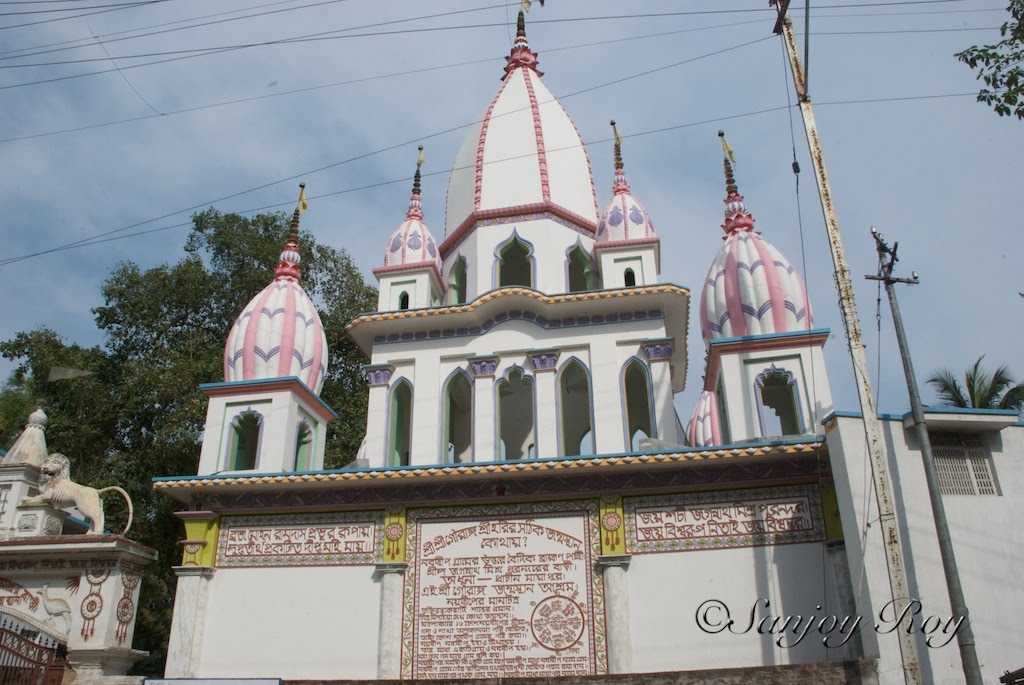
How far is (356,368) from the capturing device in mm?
24391

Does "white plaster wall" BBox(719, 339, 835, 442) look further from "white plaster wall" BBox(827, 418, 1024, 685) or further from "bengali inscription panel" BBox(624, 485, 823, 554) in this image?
"white plaster wall" BBox(827, 418, 1024, 685)

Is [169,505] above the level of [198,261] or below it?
below

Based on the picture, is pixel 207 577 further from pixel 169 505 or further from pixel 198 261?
pixel 198 261

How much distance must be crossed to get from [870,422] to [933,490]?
3.19 ft

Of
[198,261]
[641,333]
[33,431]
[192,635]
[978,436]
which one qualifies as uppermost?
[198,261]

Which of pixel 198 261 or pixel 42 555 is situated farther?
pixel 198 261

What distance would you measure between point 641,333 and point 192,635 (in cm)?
823

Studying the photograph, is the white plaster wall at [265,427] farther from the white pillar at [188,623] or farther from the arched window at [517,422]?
the arched window at [517,422]

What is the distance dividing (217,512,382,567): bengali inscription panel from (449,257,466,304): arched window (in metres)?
5.87

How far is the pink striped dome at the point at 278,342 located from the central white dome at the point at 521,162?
3736mm

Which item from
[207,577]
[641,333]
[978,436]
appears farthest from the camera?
[641,333]

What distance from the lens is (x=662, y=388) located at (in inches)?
548

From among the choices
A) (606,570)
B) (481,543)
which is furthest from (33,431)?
(606,570)

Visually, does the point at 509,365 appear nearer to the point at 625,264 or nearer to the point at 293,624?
the point at 625,264
